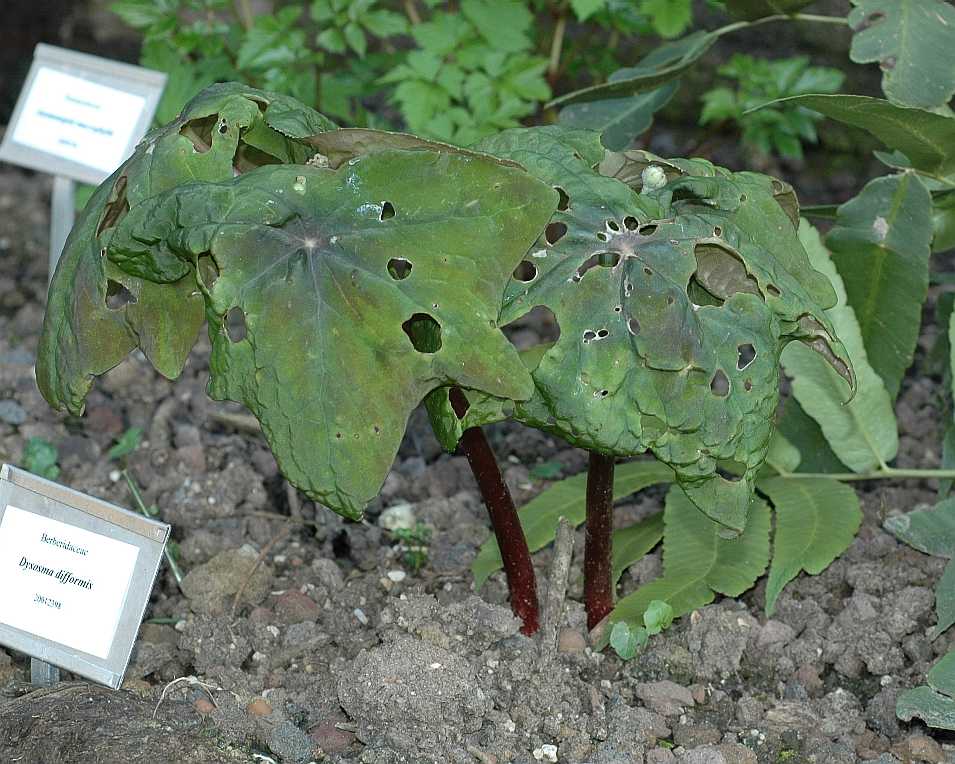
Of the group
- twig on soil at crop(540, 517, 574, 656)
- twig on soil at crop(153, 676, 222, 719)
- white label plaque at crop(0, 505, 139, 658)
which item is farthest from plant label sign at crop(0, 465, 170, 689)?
twig on soil at crop(540, 517, 574, 656)

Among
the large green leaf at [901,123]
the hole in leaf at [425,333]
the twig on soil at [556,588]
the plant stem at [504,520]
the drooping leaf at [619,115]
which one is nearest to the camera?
the hole in leaf at [425,333]

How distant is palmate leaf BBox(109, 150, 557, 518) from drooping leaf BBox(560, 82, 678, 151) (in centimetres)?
107

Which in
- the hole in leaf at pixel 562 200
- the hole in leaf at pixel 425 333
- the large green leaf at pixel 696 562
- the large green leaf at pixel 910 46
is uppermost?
the hole in leaf at pixel 562 200

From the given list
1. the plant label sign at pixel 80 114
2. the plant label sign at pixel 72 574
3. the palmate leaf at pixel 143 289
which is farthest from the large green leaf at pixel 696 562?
the plant label sign at pixel 80 114

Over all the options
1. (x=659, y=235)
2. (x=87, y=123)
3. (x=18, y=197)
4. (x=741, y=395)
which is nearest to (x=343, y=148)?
(x=659, y=235)

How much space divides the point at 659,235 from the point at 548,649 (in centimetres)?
70

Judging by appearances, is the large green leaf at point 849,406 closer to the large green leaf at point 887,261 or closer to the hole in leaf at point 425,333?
the large green leaf at point 887,261

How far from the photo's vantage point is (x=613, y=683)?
1.97 meters

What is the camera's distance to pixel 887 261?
2264 mm

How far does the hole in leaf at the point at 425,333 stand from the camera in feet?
5.15

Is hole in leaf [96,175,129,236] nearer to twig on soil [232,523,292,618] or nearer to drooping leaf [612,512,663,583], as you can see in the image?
twig on soil [232,523,292,618]

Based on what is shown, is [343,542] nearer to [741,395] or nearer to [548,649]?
[548,649]

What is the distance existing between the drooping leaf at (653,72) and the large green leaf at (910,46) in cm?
33

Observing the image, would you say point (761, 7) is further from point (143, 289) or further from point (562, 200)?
point (143, 289)
